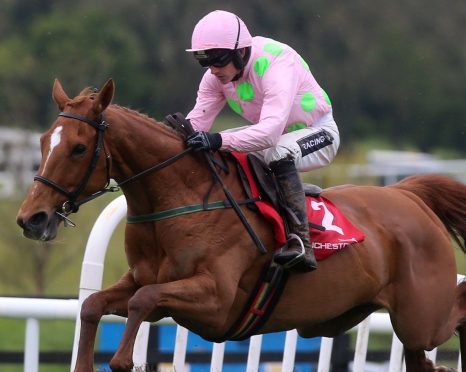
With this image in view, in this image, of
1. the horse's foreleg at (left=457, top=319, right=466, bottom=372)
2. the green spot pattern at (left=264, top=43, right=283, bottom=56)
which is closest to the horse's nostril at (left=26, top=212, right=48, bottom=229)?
the green spot pattern at (left=264, top=43, right=283, bottom=56)

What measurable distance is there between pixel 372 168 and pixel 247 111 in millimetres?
19495

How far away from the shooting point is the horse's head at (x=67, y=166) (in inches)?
202

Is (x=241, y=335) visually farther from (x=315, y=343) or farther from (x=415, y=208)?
(x=315, y=343)

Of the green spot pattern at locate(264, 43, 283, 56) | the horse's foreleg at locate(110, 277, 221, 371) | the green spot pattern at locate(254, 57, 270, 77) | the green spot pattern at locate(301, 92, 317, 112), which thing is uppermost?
the green spot pattern at locate(264, 43, 283, 56)

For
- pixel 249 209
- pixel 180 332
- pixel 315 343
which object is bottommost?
pixel 315 343

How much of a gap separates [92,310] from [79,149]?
2.70 feet

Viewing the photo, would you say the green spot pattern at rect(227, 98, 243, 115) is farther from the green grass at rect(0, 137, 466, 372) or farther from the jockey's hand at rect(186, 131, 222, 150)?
the green grass at rect(0, 137, 466, 372)

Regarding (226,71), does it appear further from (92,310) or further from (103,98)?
(92,310)

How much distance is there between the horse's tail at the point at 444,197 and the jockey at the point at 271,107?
1031 mm

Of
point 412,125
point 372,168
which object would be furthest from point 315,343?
point 412,125

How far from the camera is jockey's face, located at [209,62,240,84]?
5.78 metres

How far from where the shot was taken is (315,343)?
8.20m

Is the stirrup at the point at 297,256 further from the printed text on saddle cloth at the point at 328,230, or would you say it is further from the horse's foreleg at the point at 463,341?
the horse's foreleg at the point at 463,341

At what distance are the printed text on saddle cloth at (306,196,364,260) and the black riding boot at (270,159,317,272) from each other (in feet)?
0.50
